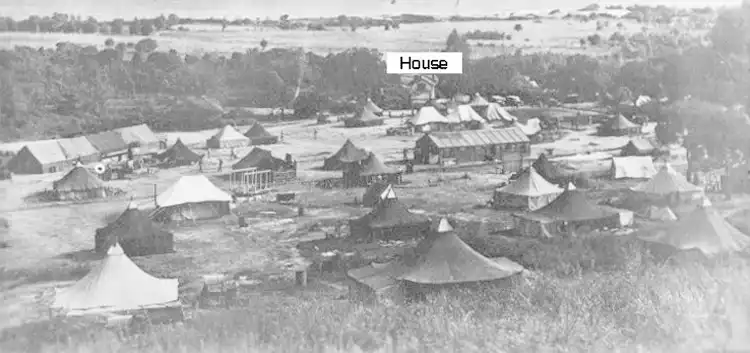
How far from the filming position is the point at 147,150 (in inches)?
244

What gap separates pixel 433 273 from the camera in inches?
239

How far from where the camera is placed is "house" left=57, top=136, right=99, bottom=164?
6.00 meters

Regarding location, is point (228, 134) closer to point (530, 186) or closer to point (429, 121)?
point (429, 121)

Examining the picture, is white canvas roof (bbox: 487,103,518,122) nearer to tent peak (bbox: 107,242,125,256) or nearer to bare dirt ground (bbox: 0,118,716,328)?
bare dirt ground (bbox: 0,118,716,328)

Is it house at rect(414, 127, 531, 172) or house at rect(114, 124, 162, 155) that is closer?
house at rect(114, 124, 162, 155)

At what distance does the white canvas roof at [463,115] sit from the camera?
656cm

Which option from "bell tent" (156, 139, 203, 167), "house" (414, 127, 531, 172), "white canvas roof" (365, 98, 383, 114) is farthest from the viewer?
"house" (414, 127, 531, 172)

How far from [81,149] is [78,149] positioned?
2cm

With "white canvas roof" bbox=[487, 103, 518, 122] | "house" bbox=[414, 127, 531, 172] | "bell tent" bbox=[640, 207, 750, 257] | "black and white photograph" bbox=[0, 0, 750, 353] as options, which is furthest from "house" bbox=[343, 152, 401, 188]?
"bell tent" bbox=[640, 207, 750, 257]

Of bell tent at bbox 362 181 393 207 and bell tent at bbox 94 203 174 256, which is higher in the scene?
bell tent at bbox 362 181 393 207

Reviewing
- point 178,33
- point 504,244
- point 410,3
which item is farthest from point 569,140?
point 178,33

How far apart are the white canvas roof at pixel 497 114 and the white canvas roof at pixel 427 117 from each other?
0.31 m

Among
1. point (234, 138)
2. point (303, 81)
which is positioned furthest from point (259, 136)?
point (303, 81)

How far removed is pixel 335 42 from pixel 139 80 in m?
1.29
